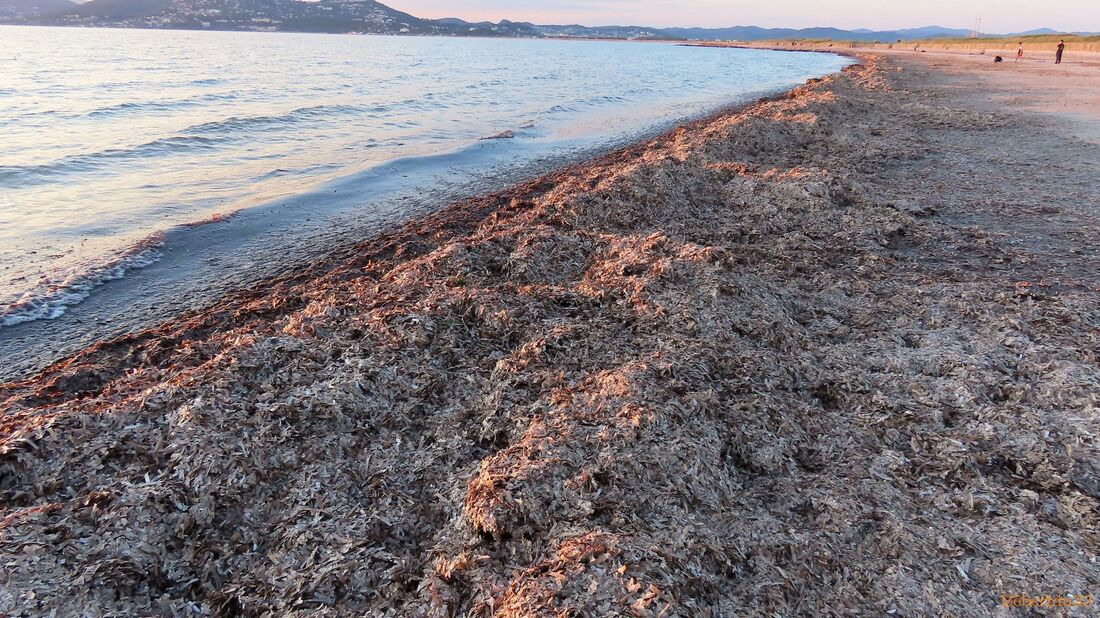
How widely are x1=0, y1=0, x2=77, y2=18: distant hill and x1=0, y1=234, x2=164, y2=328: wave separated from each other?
205 m

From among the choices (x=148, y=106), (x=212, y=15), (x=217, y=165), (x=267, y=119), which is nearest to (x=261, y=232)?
(x=217, y=165)

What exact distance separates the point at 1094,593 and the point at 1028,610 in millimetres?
442

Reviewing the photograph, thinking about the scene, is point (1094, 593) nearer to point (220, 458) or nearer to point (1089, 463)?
point (1089, 463)

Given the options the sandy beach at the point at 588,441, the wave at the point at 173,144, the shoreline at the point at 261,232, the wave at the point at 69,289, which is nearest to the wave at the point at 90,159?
the wave at the point at 173,144

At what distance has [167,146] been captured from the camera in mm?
16688

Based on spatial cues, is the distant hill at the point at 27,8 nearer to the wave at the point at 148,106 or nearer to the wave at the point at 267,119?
the wave at the point at 148,106

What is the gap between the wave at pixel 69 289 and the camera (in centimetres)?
691

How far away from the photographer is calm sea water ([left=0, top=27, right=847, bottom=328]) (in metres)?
9.41

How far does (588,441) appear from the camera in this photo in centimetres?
393

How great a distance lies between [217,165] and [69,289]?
894 cm

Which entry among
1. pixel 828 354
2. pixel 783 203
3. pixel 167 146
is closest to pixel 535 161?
pixel 783 203

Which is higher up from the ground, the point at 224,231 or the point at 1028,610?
the point at 224,231

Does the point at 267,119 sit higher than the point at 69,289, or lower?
higher

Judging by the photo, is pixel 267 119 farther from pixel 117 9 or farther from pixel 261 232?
pixel 117 9
